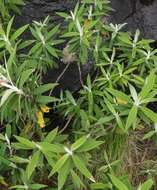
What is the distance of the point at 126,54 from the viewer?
8.06 ft

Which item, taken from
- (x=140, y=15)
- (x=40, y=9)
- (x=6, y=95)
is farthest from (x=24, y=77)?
(x=140, y=15)

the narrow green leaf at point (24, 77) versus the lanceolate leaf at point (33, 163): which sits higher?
the narrow green leaf at point (24, 77)

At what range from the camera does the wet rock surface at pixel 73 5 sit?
2.71 meters

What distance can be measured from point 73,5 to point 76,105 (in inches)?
29.2

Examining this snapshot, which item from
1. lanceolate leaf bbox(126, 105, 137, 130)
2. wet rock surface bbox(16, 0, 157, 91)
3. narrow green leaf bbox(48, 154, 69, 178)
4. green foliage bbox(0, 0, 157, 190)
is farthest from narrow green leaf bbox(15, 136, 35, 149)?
wet rock surface bbox(16, 0, 157, 91)

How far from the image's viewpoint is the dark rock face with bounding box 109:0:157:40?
114 inches

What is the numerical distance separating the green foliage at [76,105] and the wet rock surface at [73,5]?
9 cm

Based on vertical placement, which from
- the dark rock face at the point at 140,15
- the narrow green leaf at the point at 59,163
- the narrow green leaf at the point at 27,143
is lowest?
the narrow green leaf at the point at 59,163

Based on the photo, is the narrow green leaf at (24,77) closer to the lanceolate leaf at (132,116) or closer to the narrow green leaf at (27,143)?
the narrow green leaf at (27,143)

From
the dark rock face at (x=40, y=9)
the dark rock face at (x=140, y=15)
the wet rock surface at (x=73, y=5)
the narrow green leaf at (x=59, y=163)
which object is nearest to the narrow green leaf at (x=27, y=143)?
the narrow green leaf at (x=59, y=163)

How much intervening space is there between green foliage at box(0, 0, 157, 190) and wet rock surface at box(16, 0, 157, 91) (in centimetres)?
9

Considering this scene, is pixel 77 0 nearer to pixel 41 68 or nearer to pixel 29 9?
pixel 29 9

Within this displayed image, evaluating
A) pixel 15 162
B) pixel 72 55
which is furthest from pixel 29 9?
pixel 15 162

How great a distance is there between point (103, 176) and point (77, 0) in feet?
3.83
